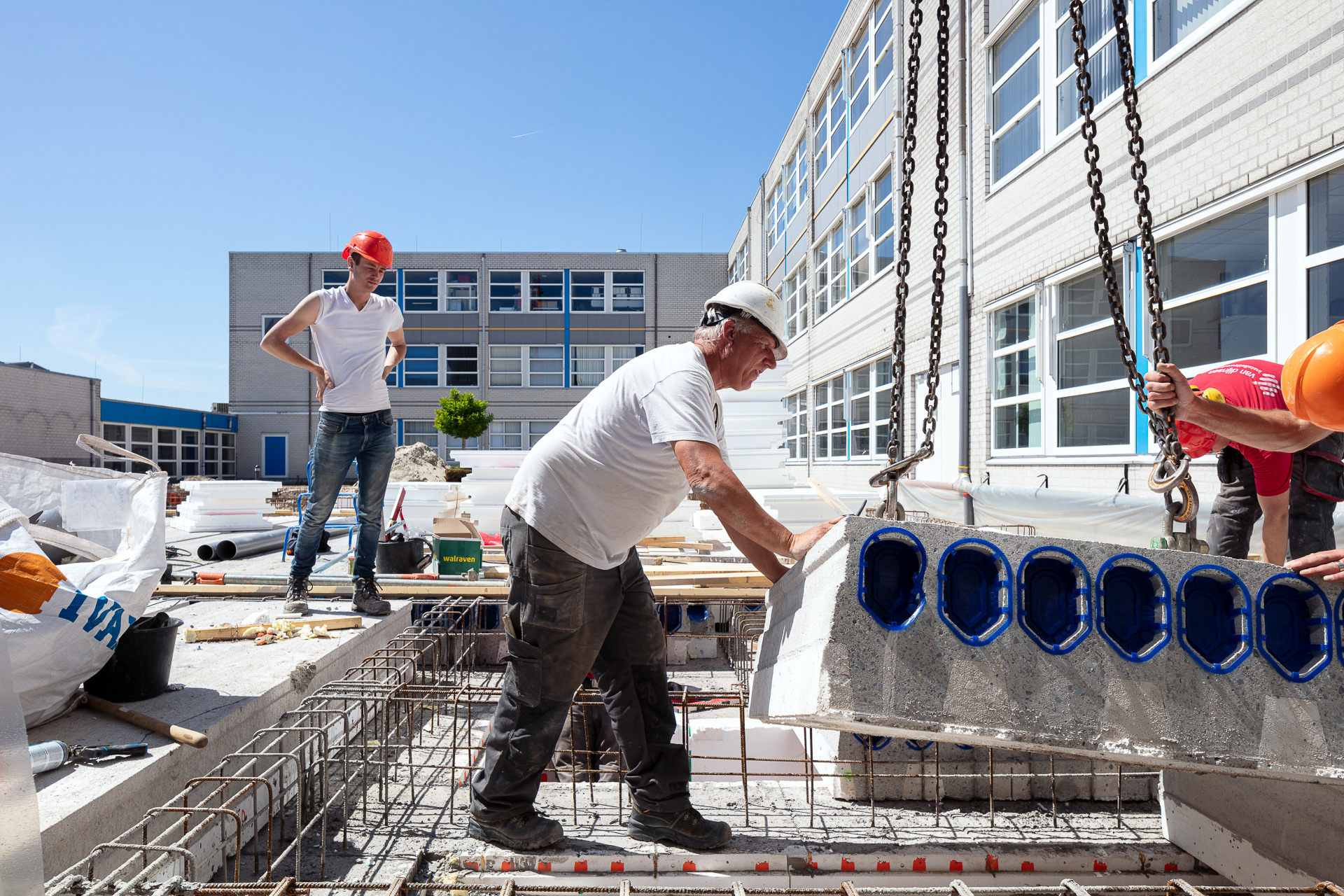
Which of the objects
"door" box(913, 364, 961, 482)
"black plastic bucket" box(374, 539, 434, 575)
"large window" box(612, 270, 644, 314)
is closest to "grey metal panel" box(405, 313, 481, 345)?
"large window" box(612, 270, 644, 314)

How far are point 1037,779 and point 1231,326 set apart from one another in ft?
14.8

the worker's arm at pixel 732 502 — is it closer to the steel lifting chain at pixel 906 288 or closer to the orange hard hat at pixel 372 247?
the steel lifting chain at pixel 906 288

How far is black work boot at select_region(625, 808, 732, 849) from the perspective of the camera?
8.82 feet

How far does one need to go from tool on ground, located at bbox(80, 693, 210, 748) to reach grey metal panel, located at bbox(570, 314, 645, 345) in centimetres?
3362

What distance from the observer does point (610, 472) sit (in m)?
2.47

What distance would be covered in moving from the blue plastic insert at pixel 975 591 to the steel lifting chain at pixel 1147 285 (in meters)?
0.84

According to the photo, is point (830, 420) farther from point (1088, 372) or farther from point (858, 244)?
point (1088, 372)

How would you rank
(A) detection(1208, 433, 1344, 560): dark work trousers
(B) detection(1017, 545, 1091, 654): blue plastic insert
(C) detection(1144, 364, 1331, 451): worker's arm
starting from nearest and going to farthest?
(B) detection(1017, 545, 1091, 654): blue plastic insert < (C) detection(1144, 364, 1331, 451): worker's arm < (A) detection(1208, 433, 1344, 560): dark work trousers

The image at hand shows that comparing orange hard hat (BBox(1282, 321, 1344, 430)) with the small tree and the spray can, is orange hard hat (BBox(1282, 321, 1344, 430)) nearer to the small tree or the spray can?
the spray can

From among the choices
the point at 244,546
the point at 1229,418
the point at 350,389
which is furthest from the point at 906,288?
the point at 244,546

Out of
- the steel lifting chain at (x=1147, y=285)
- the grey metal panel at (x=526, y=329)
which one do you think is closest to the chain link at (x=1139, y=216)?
the steel lifting chain at (x=1147, y=285)

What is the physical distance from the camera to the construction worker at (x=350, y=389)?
425cm

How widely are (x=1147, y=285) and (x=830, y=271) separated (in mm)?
15885

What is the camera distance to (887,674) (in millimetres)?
1995
